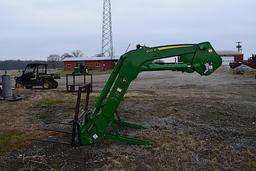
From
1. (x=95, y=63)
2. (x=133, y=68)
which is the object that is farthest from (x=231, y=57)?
(x=133, y=68)

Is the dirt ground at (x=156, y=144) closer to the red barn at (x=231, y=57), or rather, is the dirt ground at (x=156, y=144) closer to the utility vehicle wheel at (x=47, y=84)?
the utility vehicle wheel at (x=47, y=84)

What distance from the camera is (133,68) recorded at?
677 centimetres

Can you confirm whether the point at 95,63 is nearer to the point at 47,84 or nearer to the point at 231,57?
the point at 231,57

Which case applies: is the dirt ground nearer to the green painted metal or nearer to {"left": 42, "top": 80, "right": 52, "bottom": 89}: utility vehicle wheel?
the green painted metal

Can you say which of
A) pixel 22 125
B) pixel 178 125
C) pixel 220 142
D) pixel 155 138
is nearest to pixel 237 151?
pixel 220 142

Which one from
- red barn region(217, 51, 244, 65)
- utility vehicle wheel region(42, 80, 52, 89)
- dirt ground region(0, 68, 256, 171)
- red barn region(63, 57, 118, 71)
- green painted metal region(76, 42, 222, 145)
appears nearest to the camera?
dirt ground region(0, 68, 256, 171)

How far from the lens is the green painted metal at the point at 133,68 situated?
6.79 m

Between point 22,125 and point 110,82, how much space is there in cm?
385

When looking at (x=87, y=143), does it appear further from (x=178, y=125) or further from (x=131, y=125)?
(x=178, y=125)

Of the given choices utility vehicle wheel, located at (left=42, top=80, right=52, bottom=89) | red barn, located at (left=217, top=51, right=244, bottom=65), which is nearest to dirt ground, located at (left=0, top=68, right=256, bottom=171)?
utility vehicle wheel, located at (left=42, top=80, right=52, bottom=89)

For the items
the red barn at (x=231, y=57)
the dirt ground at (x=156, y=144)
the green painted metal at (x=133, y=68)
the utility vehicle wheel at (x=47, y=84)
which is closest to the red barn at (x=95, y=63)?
the red barn at (x=231, y=57)

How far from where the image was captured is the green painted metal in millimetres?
6789

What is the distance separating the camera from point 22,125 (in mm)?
9758

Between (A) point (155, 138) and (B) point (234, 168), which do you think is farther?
(A) point (155, 138)
